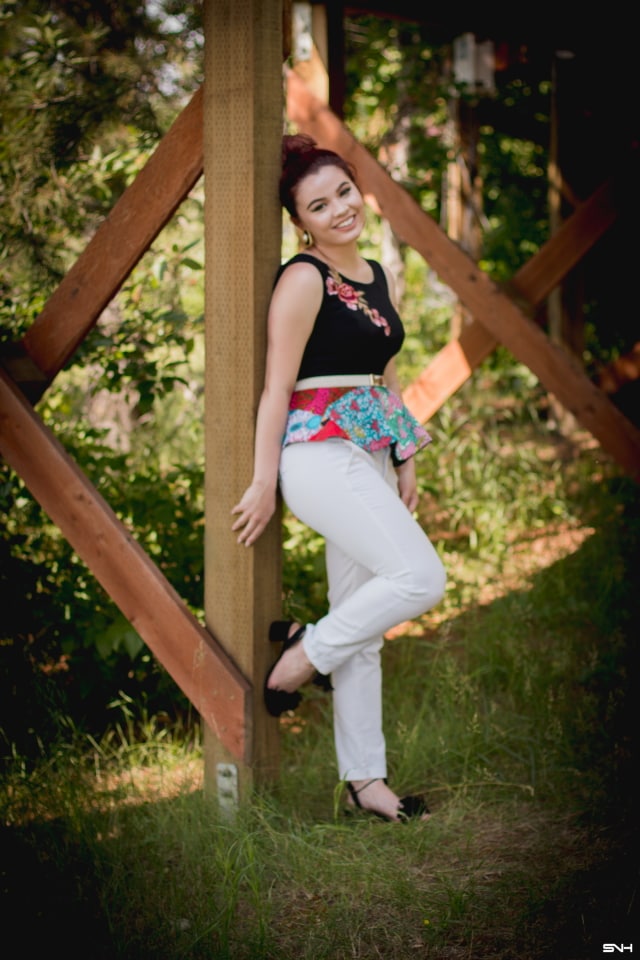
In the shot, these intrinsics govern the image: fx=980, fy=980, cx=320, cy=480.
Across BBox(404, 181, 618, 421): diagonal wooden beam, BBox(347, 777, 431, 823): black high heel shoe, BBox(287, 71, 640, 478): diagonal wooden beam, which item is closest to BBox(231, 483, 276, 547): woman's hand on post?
BBox(347, 777, 431, 823): black high heel shoe

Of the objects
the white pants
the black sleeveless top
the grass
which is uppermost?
the black sleeveless top

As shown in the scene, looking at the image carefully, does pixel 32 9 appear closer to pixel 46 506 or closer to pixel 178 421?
pixel 178 421

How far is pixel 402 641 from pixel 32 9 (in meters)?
3.38

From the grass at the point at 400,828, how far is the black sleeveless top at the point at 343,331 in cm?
120

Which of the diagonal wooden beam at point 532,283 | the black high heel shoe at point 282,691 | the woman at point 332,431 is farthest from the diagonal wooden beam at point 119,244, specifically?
the diagonal wooden beam at point 532,283

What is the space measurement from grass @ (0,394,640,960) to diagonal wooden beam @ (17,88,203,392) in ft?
4.18

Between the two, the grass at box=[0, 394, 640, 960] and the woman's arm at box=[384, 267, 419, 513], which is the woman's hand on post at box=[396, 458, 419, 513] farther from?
the grass at box=[0, 394, 640, 960]

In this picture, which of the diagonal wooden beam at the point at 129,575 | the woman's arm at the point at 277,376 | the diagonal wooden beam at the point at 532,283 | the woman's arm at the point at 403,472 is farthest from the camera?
the diagonal wooden beam at the point at 532,283

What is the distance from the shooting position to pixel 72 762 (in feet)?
9.98

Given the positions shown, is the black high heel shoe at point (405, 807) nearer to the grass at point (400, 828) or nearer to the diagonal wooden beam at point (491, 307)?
the grass at point (400, 828)

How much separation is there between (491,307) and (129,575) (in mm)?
2306

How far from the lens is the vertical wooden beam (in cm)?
256

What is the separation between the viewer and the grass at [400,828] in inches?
90.0

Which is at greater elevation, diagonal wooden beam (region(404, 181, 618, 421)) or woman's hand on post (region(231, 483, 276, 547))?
diagonal wooden beam (region(404, 181, 618, 421))
